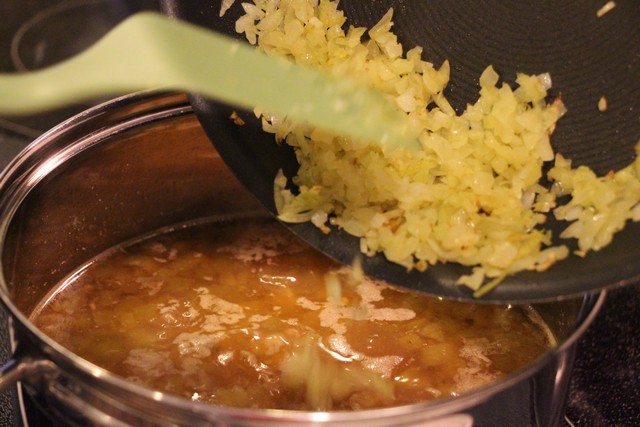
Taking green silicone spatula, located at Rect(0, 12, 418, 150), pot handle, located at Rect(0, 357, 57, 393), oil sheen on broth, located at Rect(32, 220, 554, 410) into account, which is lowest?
pot handle, located at Rect(0, 357, 57, 393)

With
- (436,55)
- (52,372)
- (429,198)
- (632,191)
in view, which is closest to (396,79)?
(436,55)

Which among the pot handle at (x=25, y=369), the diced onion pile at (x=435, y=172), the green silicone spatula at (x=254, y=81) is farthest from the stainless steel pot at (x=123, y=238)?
the green silicone spatula at (x=254, y=81)

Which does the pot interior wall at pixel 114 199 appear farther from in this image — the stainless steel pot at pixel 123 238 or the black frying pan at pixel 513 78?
the black frying pan at pixel 513 78

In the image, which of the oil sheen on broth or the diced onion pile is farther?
the oil sheen on broth

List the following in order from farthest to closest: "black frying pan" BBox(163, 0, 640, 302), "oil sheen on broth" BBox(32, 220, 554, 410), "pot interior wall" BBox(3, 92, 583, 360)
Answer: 1. "pot interior wall" BBox(3, 92, 583, 360)
2. "oil sheen on broth" BBox(32, 220, 554, 410)
3. "black frying pan" BBox(163, 0, 640, 302)

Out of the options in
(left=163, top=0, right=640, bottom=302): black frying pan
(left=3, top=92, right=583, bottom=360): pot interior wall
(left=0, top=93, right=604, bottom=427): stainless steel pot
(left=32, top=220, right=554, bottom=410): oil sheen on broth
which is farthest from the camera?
(left=3, top=92, right=583, bottom=360): pot interior wall

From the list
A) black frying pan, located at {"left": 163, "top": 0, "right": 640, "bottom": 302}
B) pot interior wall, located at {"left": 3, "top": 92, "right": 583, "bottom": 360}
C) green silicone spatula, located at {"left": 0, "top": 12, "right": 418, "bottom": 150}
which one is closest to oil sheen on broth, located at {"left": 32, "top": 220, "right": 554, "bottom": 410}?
pot interior wall, located at {"left": 3, "top": 92, "right": 583, "bottom": 360}

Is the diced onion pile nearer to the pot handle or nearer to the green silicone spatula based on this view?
the green silicone spatula
